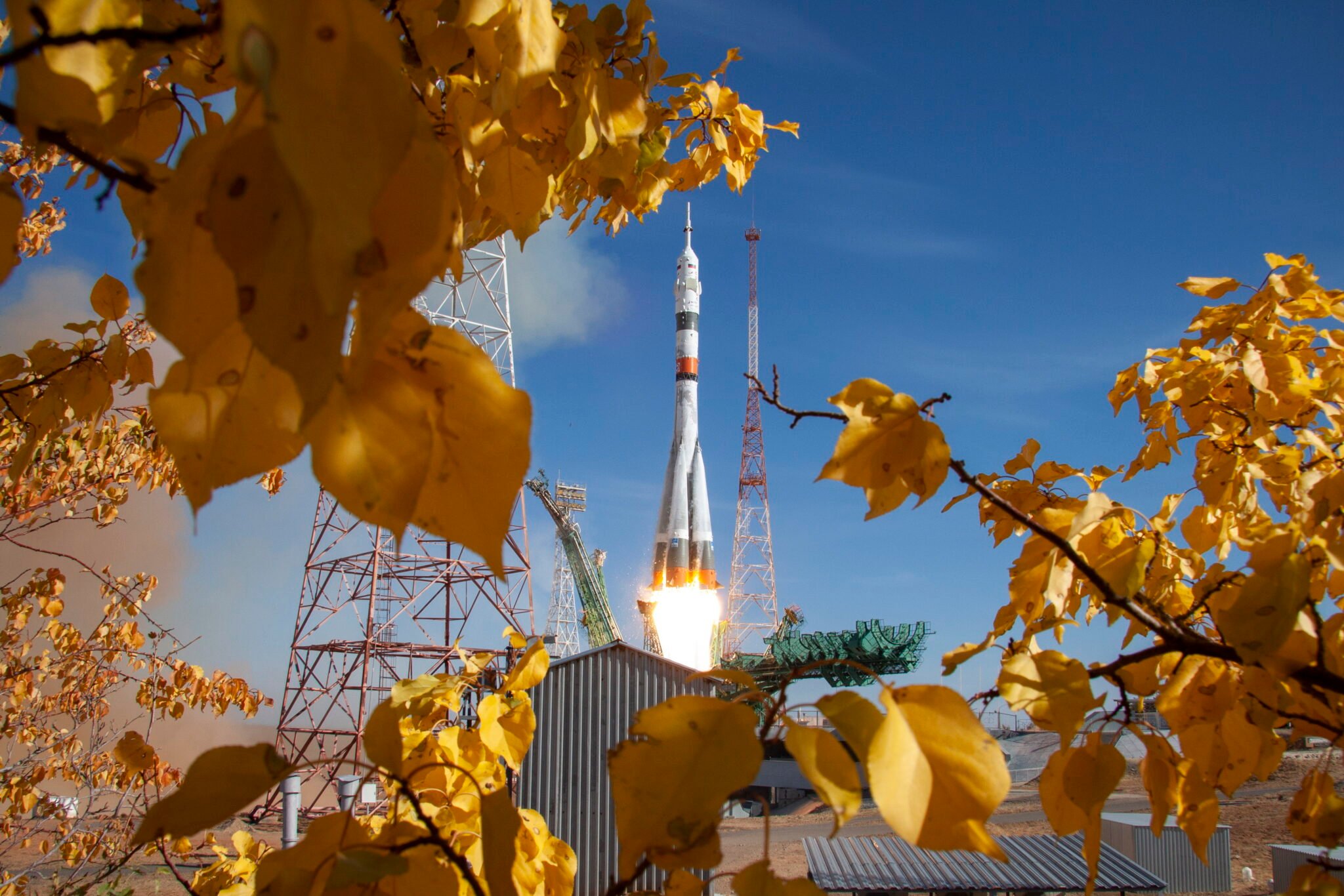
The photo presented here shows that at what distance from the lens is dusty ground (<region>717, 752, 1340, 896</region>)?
20.7 ft

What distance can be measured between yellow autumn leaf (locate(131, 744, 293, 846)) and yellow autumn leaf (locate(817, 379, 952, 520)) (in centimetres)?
23

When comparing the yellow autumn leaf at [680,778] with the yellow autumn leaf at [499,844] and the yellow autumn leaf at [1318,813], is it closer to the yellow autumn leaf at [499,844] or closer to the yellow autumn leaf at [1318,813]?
the yellow autumn leaf at [499,844]

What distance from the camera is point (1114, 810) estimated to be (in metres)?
9.31

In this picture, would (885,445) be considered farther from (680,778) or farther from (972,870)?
(972,870)

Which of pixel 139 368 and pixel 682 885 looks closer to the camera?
pixel 682 885

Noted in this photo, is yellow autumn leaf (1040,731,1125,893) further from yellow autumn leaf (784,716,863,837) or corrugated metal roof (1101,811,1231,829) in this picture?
corrugated metal roof (1101,811,1231,829)

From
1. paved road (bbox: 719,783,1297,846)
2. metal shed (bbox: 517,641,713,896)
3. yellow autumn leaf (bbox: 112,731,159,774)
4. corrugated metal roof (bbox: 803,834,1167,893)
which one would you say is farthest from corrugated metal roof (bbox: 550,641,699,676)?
paved road (bbox: 719,783,1297,846)

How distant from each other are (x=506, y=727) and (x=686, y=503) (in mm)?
13033

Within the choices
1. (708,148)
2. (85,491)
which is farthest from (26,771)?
(708,148)

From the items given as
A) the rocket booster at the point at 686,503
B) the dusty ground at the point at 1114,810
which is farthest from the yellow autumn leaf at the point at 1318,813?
the rocket booster at the point at 686,503

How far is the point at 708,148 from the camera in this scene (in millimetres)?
697

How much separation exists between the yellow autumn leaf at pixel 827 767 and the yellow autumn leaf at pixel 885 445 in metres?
0.13

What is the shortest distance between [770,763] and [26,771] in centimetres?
1231

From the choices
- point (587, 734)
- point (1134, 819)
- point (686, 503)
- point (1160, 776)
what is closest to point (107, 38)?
point (1160, 776)
